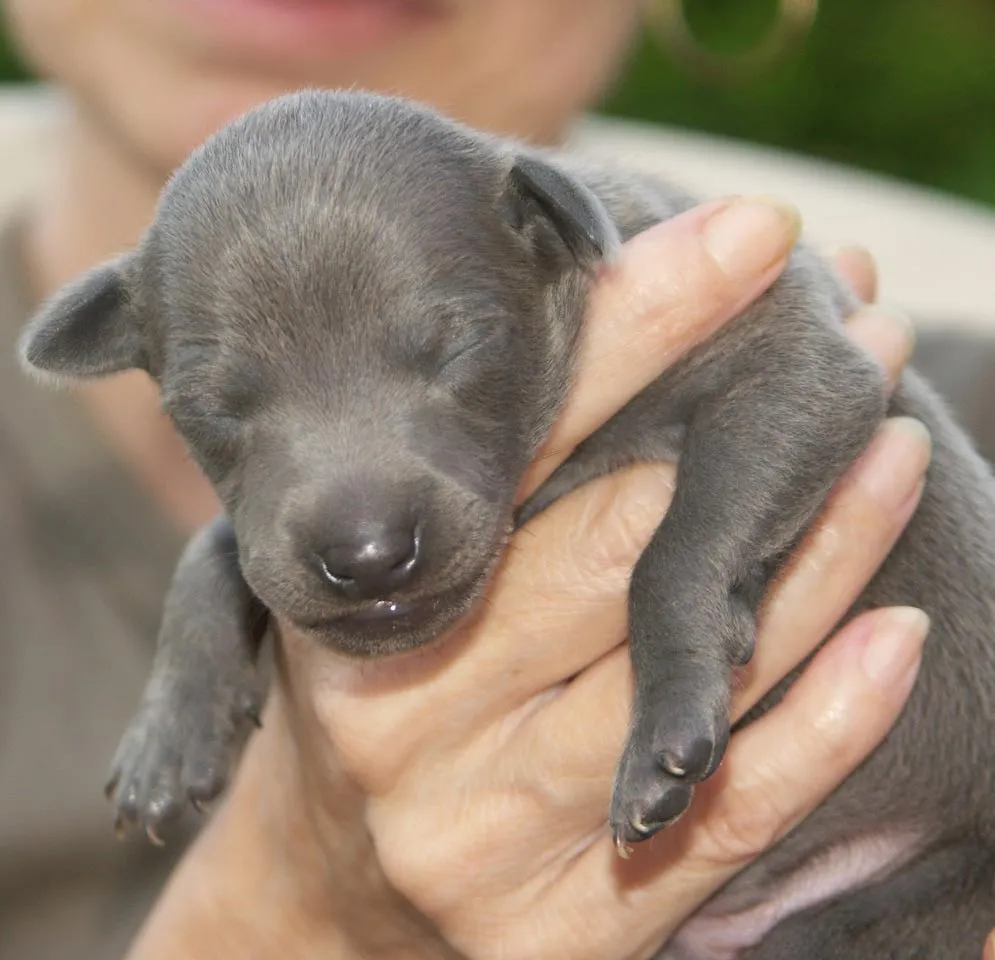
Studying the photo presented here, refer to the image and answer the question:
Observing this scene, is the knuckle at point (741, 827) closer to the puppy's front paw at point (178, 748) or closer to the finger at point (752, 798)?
the finger at point (752, 798)

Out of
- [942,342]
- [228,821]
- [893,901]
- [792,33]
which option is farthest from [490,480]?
[792,33]

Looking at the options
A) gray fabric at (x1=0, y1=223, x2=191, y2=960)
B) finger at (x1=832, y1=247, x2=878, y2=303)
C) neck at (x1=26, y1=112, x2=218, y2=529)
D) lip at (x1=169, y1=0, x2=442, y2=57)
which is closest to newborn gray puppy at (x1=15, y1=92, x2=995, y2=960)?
finger at (x1=832, y1=247, x2=878, y2=303)

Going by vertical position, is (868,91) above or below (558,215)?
below

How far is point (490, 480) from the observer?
1.90m

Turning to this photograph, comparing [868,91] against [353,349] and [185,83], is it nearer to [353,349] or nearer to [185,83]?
[185,83]

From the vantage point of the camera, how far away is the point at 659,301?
2117 millimetres

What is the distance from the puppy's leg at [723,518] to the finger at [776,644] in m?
0.09

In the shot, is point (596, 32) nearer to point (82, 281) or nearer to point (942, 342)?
point (942, 342)

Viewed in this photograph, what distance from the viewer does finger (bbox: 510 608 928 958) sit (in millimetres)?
2080

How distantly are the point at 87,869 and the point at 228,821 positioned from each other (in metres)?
0.60

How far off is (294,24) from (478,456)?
161 centimetres

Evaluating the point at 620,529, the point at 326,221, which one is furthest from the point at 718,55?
A: the point at 326,221

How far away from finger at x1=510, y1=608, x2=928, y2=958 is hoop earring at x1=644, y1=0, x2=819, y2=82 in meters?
2.70

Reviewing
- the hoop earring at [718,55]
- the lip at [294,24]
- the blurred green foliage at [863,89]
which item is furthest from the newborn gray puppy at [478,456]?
the blurred green foliage at [863,89]
